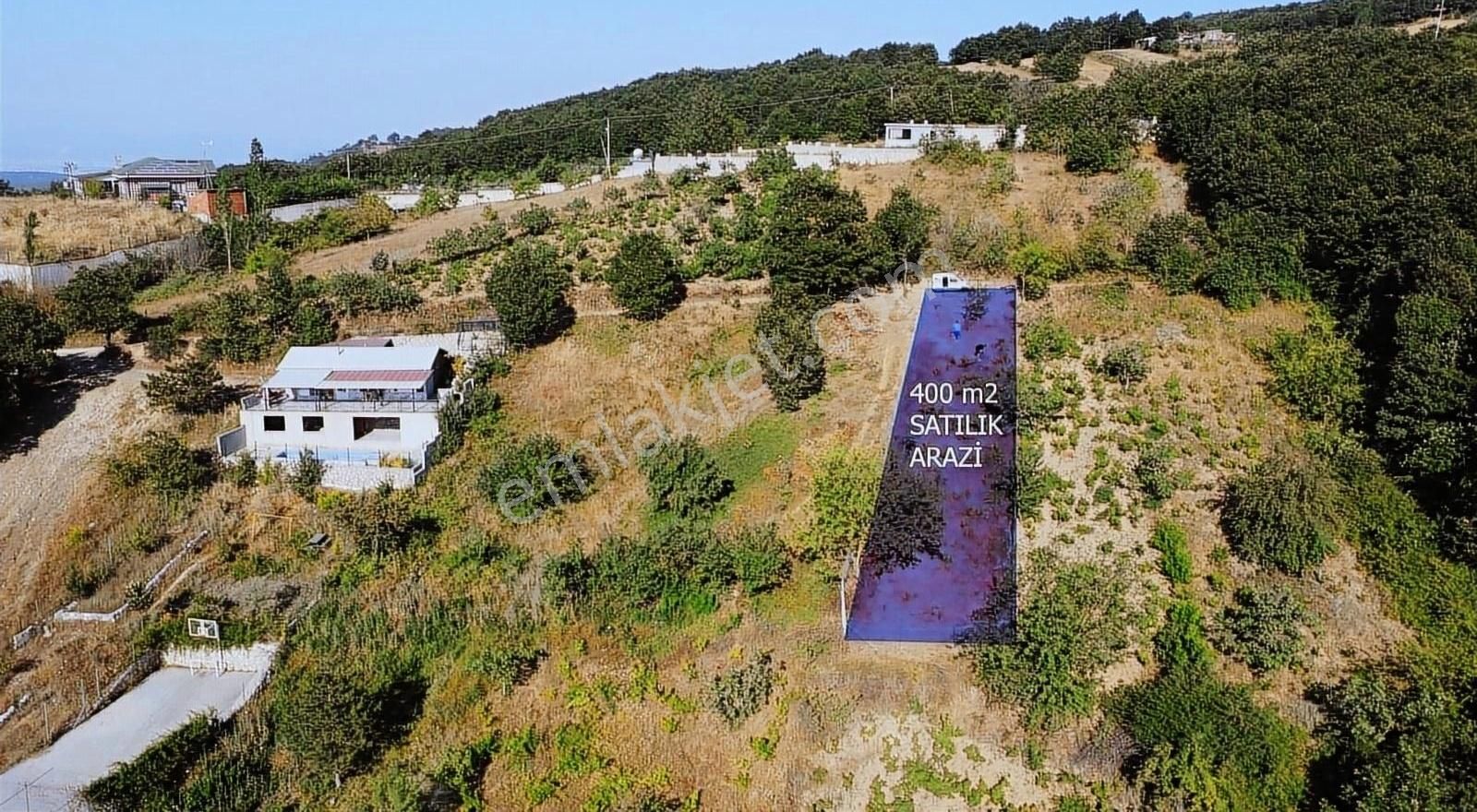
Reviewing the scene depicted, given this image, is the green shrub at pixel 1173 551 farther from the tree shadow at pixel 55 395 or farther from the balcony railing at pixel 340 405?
the tree shadow at pixel 55 395

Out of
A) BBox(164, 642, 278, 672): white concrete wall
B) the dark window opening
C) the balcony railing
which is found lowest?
BBox(164, 642, 278, 672): white concrete wall

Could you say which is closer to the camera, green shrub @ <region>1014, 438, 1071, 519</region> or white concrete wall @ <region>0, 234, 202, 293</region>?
green shrub @ <region>1014, 438, 1071, 519</region>

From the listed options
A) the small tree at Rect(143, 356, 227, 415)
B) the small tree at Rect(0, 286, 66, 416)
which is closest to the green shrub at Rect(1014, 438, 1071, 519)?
the small tree at Rect(143, 356, 227, 415)

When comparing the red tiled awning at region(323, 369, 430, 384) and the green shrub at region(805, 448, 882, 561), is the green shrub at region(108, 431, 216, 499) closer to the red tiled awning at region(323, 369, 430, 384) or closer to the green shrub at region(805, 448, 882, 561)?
the red tiled awning at region(323, 369, 430, 384)

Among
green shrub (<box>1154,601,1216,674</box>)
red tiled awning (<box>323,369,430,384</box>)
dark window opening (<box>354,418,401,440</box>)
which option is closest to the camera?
green shrub (<box>1154,601,1216,674</box>)

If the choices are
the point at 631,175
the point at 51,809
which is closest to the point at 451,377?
the point at 51,809

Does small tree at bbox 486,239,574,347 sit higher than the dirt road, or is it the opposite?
small tree at bbox 486,239,574,347

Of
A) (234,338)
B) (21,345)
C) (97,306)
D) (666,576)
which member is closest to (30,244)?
(97,306)
